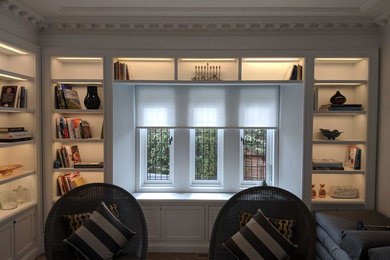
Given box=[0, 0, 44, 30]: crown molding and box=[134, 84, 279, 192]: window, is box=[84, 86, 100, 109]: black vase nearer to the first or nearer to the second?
box=[134, 84, 279, 192]: window

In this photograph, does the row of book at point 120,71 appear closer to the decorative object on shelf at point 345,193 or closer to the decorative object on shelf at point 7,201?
the decorative object on shelf at point 7,201

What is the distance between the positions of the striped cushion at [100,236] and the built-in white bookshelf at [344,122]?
2159mm

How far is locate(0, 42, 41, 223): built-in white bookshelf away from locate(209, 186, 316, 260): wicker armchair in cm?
209

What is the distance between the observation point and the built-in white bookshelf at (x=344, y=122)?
3.08m

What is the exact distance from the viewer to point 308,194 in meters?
3.11

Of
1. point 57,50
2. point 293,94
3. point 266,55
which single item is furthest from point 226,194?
point 57,50

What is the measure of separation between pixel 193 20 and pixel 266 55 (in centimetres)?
87

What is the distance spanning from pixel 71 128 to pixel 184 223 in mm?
1707

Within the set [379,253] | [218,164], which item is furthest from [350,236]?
[218,164]

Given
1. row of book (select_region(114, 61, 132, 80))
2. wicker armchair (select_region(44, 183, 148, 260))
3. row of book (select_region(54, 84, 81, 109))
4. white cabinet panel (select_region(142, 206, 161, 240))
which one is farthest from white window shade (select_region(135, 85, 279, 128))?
wicker armchair (select_region(44, 183, 148, 260))

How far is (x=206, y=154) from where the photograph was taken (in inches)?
148

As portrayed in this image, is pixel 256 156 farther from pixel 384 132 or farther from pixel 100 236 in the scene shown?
pixel 100 236

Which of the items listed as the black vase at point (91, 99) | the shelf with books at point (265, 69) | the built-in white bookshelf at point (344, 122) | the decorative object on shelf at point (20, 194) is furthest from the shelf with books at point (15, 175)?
the built-in white bookshelf at point (344, 122)

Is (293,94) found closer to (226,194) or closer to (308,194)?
(308,194)
